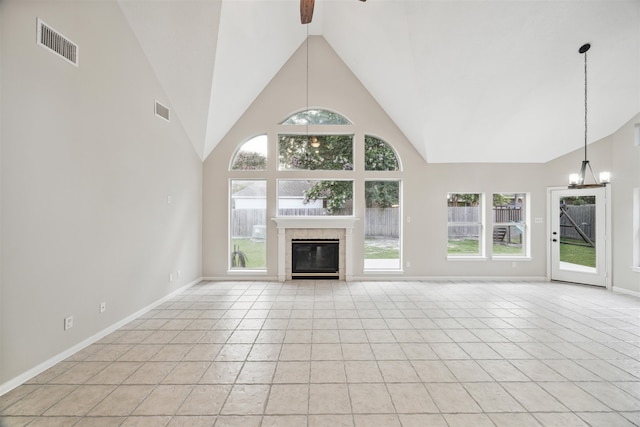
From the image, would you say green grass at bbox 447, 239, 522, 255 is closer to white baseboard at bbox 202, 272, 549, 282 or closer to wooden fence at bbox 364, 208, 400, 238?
white baseboard at bbox 202, 272, 549, 282

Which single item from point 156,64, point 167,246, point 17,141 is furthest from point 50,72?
point 167,246

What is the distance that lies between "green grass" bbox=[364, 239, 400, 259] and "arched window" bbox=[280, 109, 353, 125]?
266 centimetres

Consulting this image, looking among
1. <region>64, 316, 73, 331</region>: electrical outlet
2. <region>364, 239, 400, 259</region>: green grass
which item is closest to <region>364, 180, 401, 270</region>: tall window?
<region>364, 239, 400, 259</region>: green grass

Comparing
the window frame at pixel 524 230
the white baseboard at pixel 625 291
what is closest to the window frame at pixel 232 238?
the window frame at pixel 524 230

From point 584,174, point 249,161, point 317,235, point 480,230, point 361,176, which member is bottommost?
point 317,235

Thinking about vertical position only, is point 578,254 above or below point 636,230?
below

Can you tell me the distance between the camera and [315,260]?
6.27m

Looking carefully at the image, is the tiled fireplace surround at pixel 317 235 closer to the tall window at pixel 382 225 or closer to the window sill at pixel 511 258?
the tall window at pixel 382 225

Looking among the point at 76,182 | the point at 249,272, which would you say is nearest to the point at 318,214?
the point at 249,272

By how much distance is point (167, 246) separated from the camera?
471 cm

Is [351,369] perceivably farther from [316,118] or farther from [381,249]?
[316,118]

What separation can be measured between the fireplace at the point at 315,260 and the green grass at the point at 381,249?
2.17 feet

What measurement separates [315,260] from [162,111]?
3.97 meters

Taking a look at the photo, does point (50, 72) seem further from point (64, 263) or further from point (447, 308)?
point (447, 308)
